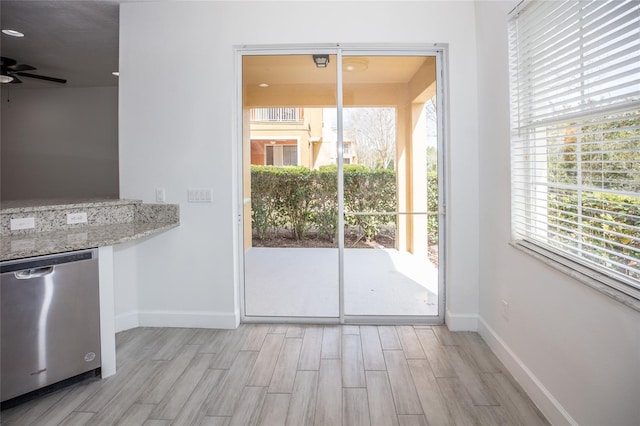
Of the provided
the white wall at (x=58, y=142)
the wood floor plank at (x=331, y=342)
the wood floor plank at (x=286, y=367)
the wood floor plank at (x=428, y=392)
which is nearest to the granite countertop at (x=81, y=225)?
the wood floor plank at (x=286, y=367)

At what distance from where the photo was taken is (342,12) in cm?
302

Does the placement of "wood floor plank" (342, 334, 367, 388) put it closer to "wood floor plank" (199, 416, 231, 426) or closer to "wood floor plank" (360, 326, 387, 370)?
"wood floor plank" (360, 326, 387, 370)

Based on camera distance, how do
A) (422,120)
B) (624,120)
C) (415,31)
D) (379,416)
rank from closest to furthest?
(624,120)
(379,416)
(415,31)
(422,120)

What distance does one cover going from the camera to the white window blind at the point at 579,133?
1467 mm

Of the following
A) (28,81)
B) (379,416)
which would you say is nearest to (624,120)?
(379,416)

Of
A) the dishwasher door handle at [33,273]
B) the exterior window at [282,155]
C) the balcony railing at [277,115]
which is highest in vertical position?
the balcony railing at [277,115]

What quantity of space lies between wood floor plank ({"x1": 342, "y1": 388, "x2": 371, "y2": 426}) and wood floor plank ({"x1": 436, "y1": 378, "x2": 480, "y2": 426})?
1.49 ft

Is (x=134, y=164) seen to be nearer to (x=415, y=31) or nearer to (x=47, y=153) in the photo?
(x=415, y=31)

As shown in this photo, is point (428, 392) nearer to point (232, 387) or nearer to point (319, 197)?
point (232, 387)

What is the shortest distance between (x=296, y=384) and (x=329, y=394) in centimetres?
23

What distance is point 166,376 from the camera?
2.39 m

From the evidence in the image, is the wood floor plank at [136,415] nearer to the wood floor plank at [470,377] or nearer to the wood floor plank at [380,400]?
the wood floor plank at [380,400]

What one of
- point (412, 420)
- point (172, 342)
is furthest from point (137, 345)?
point (412, 420)

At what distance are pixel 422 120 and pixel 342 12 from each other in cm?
112
